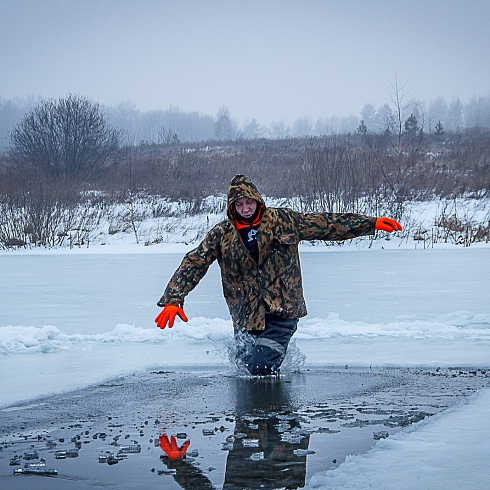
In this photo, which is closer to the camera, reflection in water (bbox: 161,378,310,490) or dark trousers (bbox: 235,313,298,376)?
reflection in water (bbox: 161,378,310,490)

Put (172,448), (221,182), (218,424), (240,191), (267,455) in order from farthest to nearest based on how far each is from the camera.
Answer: (221,182) < (240,191) < (218,424) < (172,448) < (267,455)

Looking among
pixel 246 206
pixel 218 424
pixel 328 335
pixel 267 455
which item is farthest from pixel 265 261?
pixel 328 335

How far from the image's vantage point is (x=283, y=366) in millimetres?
6641

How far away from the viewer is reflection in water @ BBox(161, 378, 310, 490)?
341 cm

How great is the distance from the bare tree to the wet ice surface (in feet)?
119

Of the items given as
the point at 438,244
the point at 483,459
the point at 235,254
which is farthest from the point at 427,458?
the point at 438,244

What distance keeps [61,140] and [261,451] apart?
39444mm

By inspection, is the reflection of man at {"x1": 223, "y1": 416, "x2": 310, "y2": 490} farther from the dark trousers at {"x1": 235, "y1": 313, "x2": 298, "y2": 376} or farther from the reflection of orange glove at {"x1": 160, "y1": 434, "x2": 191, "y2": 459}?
the dark trousers at {"x1": 235, "y1": 313, "x2": 298, "y2": 376}

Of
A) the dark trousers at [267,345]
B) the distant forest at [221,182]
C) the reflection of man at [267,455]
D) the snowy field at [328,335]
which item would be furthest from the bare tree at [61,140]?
the reflection of man at [267,455]

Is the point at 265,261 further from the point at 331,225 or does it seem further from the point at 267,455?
the point at 267,455

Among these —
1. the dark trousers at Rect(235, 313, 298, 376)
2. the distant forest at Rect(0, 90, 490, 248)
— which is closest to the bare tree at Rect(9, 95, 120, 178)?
the distant forest at Rect(0, 90, 490, 248)

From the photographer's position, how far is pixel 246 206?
570 centimetres

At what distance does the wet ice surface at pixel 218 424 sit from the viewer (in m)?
3.56

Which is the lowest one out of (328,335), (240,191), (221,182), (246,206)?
(328,335)
